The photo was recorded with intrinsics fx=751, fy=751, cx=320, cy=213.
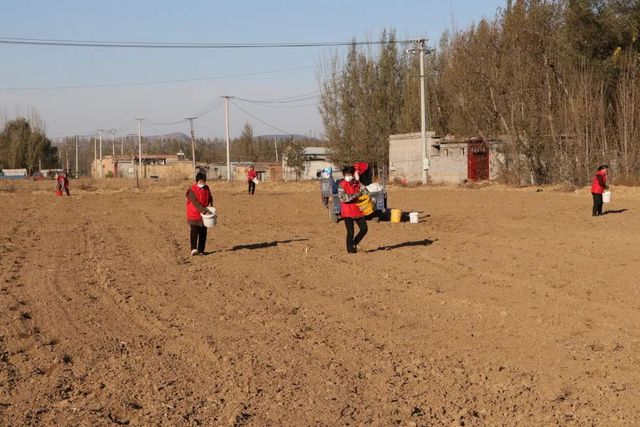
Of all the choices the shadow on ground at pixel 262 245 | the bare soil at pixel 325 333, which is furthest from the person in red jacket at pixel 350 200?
the shadow on ground at pixel 262 245

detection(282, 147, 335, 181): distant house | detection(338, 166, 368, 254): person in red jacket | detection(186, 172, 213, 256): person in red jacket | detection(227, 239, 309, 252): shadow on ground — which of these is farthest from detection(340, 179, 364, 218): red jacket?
detection(282, 147, 335, 181): distant house

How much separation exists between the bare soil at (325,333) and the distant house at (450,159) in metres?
34.9

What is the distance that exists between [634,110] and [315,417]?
126 feet

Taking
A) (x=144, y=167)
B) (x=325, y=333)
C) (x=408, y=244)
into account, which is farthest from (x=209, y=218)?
(x=144, y=167)

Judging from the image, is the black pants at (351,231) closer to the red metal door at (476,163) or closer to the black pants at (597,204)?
the black pants at (597,204)

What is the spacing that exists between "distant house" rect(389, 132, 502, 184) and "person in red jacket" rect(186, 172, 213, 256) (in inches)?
1343

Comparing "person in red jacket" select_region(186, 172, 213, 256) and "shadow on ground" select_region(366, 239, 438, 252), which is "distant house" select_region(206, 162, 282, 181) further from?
"person in red jacket" select_region(186, 172, 213, 256)

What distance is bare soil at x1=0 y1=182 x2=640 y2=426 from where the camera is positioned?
18.2ft

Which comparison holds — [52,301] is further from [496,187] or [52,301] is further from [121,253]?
[496,187]

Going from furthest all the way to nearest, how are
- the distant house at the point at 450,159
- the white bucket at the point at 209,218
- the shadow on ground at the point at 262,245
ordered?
the distant house at the point at 450,159
the shadow on ground at the point at 262,245
the white bucket at the point at 209,218

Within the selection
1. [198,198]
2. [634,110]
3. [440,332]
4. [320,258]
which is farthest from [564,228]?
[634,110]

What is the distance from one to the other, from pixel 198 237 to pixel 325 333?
24.5 ft

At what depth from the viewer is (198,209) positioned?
1416 centimetres

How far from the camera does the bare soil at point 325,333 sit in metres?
5.55
